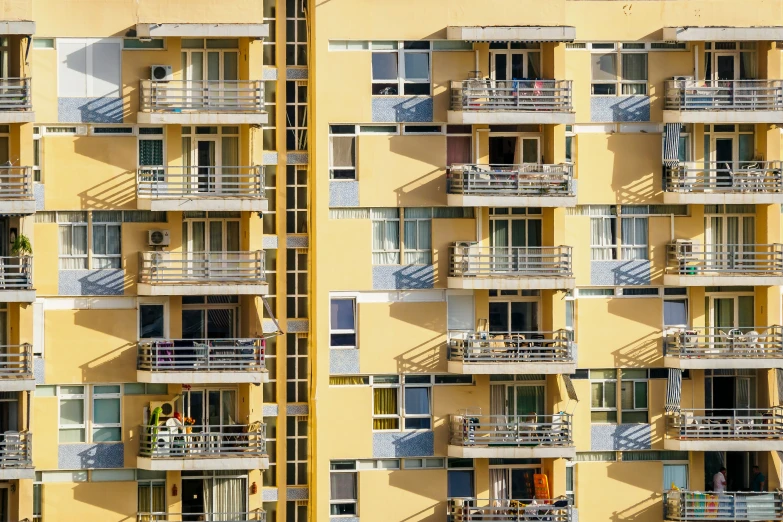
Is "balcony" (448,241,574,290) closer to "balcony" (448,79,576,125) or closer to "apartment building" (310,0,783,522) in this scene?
"apartment building" (310,0,783,522)

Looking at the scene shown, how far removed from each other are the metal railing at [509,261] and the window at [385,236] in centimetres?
142

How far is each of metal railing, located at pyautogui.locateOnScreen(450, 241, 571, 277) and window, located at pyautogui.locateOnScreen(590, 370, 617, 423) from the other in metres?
2.87

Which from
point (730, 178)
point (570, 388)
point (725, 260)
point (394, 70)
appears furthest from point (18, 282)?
point (730, 178)

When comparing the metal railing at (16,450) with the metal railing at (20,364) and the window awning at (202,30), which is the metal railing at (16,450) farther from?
the window awning at (202,30)

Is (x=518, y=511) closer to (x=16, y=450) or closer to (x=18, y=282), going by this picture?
(x=16, y=450)

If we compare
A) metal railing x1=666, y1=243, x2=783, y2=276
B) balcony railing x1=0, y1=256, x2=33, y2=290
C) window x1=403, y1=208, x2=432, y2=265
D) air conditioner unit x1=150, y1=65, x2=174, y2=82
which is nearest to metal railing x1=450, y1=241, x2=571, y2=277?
window x1=403, y1=208, x2=432, y2=265

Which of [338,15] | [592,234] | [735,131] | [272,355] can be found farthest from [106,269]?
[735,131]

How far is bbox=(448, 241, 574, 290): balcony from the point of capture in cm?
5266

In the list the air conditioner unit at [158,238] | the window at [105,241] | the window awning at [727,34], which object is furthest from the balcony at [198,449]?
the window awning at [727,34]

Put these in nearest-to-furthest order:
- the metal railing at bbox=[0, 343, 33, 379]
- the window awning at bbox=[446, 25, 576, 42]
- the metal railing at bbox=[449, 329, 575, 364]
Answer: the metal railing at bbox=[0, 343, 33, 379]
the window awning at bbox=[446, 25, 576, 42]
the metal railing at bbox=[449, 329, 575, 364]

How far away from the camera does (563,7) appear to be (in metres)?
53.5

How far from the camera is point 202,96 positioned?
172ft

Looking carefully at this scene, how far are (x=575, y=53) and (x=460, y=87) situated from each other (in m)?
3.17

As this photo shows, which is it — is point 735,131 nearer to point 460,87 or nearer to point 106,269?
point 460,87
